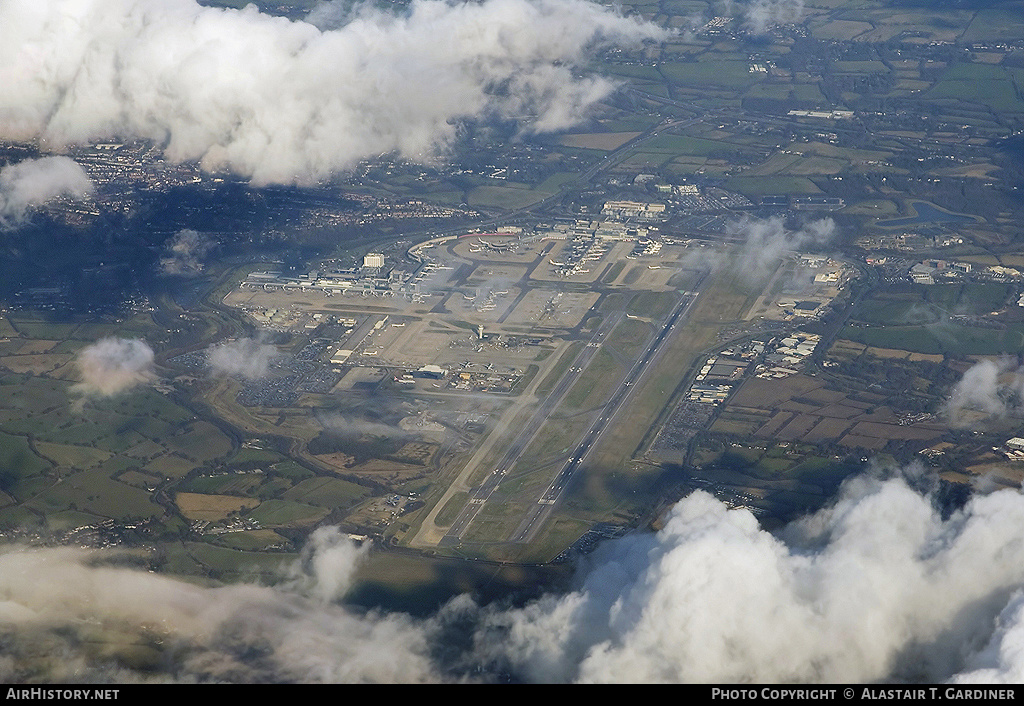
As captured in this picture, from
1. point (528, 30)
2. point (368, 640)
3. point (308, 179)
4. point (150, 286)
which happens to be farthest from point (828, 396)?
point (528, 30)

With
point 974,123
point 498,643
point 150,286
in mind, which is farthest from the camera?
point 974,123

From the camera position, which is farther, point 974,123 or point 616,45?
point 616,45

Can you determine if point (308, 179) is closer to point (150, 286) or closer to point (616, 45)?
point (150, 286)

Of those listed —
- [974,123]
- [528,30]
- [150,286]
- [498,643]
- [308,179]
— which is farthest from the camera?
[528,30]

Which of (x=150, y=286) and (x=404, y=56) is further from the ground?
(x=404, y=56)

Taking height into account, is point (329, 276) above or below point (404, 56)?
below

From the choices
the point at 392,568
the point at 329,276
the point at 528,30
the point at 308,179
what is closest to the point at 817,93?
the point at 528,30

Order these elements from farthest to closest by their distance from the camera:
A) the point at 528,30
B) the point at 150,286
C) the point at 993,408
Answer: the point at 528,30
the point at 150,286
the point at 993,408

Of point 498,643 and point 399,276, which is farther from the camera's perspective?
point 399,276

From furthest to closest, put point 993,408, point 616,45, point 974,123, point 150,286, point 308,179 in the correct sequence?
point 616,45 → point 974,123 → point 308,179 → point 150,286 → point 993,408

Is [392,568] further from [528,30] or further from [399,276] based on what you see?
[528,30]
